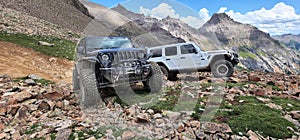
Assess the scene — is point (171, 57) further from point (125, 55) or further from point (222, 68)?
point (125, 55)

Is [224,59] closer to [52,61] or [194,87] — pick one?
[194,87]

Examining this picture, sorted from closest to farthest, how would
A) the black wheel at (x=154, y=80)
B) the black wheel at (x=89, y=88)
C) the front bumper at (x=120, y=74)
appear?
the black wheel at (x=89, y=88), the front bumper at (x=120, y=74), the black wheel at (x=154, y=80)

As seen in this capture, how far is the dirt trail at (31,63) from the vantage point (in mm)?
14037

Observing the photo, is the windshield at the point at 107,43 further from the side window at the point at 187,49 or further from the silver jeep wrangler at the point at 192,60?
the side window at the point at 187,49

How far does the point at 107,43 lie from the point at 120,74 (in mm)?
1974

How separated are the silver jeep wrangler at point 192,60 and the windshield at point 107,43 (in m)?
3.56

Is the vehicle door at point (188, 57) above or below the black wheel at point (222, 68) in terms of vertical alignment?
above

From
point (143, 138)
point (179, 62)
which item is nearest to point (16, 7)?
point (179, 62)

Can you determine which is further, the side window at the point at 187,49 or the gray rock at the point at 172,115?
the side window at the point at 187,49

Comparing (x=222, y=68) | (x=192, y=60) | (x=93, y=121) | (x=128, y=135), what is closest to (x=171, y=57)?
(x=192, y=60)

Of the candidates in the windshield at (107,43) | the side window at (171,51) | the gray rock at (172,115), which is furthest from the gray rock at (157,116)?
the side window at (171,51)

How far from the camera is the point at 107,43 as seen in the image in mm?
8789

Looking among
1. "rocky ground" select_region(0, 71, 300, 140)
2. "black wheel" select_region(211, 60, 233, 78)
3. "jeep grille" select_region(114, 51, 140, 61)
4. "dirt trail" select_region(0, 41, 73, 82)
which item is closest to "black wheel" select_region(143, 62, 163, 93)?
"jeep grille" select_region(114, 51, 140, 61)

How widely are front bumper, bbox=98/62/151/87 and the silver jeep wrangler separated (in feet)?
16.6
